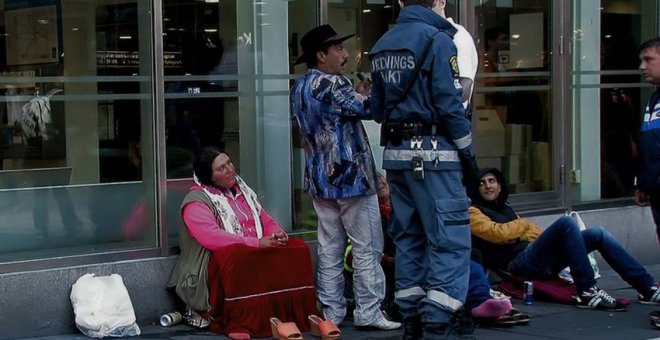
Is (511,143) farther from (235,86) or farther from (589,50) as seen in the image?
(235,86)

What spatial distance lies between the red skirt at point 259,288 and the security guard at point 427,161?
1276 mm

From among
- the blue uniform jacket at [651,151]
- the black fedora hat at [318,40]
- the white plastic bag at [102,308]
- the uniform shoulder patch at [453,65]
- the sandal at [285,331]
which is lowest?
the sandal at [285,331]

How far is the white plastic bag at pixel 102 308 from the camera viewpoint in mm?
7117

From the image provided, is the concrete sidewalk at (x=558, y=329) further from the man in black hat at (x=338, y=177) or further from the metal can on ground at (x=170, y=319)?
the man in black hat at (x=338, y=177)

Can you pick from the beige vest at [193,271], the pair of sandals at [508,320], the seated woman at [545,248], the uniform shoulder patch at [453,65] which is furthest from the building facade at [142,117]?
the uniform shoulder patch at [453,65]

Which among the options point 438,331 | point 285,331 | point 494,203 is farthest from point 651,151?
point 285,331

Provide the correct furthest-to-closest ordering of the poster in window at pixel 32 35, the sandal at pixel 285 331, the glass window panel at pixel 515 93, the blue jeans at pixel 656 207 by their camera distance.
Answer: the glass window panel at pixel 515 93, the blue jeans at pixel 656 207, the poster in window at pixel 32 35, the sandal at pixel 285 331

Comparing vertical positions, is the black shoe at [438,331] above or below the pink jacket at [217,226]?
below

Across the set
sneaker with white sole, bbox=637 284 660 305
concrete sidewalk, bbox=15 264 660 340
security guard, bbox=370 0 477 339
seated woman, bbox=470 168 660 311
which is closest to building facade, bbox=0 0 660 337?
concrete sidewalk, bbox=15 264 660 340

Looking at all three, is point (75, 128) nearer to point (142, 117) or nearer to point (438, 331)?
point (142, 117)

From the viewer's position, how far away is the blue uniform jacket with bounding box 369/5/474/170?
5.97 metres

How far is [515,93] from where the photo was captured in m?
9.95

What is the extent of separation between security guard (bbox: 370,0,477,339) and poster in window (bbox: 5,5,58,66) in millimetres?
2513

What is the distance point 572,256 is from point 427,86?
101 inches
